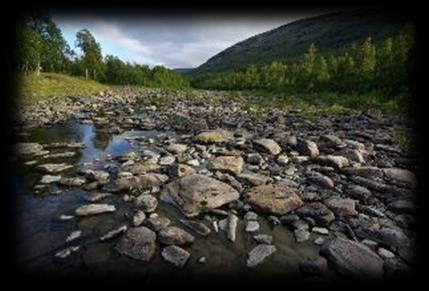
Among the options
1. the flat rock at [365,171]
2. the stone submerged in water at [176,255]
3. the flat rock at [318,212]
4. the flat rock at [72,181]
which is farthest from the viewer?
the flat rock at [365,171]

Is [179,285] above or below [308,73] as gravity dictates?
below

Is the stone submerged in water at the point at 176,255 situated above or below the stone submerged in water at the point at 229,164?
below

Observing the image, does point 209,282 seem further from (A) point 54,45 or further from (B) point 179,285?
(A) point 54,45

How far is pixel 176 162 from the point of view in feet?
31.2

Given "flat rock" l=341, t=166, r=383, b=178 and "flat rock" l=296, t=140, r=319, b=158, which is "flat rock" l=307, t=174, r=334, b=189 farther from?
"flat rock" l=296, t=140, r=319, b=158

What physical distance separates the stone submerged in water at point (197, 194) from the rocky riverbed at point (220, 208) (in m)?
0.03

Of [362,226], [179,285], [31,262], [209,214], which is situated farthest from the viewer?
[209,214]

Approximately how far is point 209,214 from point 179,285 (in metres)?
2.10

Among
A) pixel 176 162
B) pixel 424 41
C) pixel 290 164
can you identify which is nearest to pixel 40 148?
pixel 176 162

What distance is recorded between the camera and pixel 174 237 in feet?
17.5

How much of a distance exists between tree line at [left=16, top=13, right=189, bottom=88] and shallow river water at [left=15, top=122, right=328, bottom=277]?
36879mm

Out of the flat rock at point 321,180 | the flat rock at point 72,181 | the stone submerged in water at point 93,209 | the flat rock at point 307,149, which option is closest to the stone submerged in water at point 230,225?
the stone submerged in water at point 93,209

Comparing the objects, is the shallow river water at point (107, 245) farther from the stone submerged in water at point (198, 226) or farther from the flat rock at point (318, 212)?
the flat rock at point (318, 212)

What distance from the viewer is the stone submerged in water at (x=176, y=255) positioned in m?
4.78
